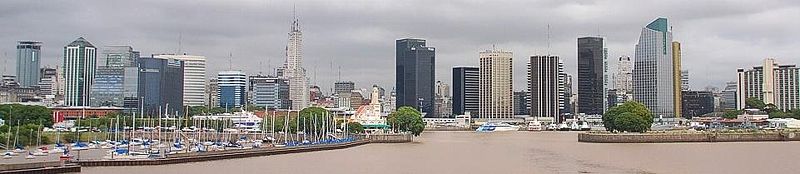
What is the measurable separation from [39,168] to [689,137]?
308 feet

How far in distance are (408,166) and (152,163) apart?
16.2 m

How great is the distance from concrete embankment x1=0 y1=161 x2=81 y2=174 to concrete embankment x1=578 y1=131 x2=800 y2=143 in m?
81.7

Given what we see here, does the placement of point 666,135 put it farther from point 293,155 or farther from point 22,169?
point 22,169

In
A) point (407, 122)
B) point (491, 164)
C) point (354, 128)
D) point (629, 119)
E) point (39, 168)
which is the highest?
point (629, 119)

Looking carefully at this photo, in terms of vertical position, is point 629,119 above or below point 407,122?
above

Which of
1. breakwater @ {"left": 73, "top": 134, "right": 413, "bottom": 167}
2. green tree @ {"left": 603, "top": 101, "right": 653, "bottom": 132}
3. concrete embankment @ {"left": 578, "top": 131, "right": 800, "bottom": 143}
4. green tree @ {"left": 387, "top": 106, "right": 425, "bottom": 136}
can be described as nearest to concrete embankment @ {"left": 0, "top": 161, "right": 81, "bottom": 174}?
breakwater @ {"left": 73, "top": 134, "right": 413, "bottom": 167}

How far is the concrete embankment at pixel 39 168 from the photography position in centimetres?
4772

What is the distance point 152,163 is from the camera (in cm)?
6181

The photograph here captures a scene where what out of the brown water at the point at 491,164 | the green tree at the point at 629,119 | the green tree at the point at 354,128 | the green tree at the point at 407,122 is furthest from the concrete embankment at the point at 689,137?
the brown water at the point at 491,164

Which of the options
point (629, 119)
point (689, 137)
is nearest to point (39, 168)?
point (629, 119)

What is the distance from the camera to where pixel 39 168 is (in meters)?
49.5

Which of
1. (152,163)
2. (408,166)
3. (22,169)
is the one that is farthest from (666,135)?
(22,169)

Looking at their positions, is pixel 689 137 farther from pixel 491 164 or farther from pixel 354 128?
pixel 491 164

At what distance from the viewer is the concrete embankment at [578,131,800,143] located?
122250 mm
